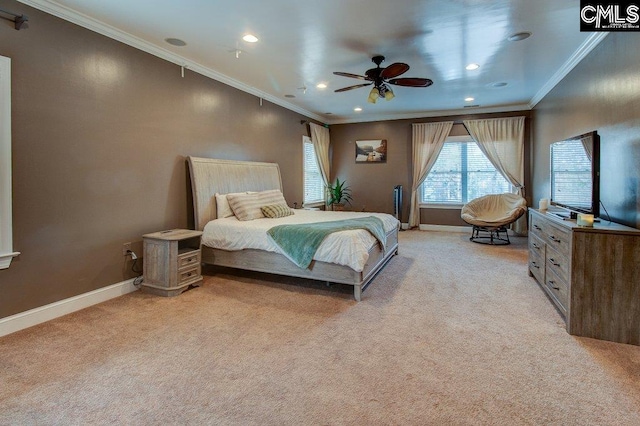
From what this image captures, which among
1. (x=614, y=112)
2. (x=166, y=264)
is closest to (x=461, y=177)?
(x=614, y=112)

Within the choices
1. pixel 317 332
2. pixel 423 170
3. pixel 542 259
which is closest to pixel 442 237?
pixel 423 170

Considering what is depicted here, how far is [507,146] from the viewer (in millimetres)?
6691

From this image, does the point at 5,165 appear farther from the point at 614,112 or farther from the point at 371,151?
the point at 371,151

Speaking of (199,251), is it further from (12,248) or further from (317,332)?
(317,332)

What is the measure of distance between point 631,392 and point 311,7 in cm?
345

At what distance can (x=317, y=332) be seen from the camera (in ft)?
8.64

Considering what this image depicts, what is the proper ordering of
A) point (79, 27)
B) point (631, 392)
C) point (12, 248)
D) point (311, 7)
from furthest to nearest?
point (79, 27) → point (311, 7) → point (12, 248) → point (631, 392)

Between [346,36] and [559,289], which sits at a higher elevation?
[346,36]

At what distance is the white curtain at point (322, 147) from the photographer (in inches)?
293

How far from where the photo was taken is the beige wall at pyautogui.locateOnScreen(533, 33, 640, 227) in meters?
2.71

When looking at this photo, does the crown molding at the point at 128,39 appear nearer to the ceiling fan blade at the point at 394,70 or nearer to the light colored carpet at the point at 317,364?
the ceiling fan blade at the point at 394,70

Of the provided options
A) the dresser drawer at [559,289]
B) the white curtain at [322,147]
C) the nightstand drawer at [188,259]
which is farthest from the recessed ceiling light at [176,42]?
the dresser drawer at [559,289]

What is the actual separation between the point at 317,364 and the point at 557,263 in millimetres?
2317

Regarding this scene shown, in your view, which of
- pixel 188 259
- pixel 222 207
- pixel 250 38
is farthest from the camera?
pixel 222 207
